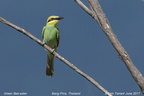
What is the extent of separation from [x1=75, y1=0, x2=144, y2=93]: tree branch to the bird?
17.5 feet

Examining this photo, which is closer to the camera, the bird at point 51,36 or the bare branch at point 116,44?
the bare branch at point 116,44

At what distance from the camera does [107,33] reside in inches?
71.2

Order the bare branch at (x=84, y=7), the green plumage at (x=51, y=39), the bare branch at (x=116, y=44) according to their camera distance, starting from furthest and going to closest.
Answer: the green plumage at (x=51, y=39)
the bare branch at (x=84, y=7)
the bare branch at (x=116, y=44)

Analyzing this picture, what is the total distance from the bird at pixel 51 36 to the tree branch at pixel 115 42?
5323 millimetres

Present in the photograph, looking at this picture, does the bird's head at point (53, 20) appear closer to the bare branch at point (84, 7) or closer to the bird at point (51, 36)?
the bird at point (51, 36)

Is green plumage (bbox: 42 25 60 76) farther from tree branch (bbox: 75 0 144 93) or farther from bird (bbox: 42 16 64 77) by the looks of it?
tree branch (bbox: 75 0 144 93)

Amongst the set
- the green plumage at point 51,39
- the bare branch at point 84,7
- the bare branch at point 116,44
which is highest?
the green plumage at point 51,39

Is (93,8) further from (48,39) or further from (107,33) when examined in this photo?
(48,39)

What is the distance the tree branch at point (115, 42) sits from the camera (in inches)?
66.8

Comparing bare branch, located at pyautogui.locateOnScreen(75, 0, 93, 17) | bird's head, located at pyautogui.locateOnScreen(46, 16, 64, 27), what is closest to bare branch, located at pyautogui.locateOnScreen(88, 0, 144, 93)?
bare branch, located at pyautogui.locateOnScreen(75, 0, 93, 17)

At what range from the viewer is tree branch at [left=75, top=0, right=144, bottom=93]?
5.56ft

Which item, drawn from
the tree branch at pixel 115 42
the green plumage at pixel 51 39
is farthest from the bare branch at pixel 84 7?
the green plumage at pixel 51 39

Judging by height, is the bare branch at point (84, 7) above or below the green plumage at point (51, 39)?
below

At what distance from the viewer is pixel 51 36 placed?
24.8ft
